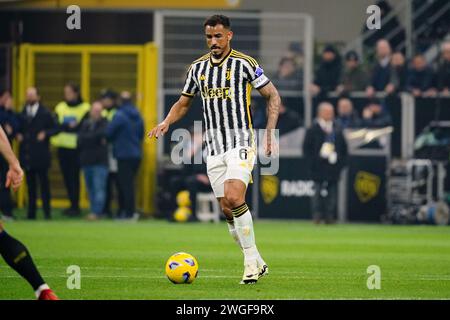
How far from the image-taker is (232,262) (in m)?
15.0

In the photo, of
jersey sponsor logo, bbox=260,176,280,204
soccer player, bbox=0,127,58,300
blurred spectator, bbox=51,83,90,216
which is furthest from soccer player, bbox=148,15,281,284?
blurred spectator, bbox=51,83,90,216

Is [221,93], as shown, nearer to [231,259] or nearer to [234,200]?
[234,200]

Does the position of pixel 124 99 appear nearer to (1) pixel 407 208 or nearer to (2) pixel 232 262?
(1) pixel 407 208

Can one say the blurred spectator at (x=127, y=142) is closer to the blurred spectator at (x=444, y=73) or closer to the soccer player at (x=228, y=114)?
the blurred spectator at (x=444, y=73)

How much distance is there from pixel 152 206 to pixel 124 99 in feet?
10.4

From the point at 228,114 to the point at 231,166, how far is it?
56 centimetres

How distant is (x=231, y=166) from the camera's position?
12391 mm

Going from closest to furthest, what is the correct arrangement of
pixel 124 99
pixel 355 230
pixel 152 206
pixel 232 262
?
pixel 232 262
pixel 355 230
pixel 124 99
pixel 152 206

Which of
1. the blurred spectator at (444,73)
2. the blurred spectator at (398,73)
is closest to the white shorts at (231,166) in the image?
the blurred spectator at (398,73)

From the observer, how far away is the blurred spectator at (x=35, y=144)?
2394cm

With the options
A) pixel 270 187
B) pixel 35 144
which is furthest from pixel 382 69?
pixel 35 144

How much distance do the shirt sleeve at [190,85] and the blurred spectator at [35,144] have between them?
11.4m

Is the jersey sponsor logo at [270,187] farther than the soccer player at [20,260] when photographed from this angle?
Yes
